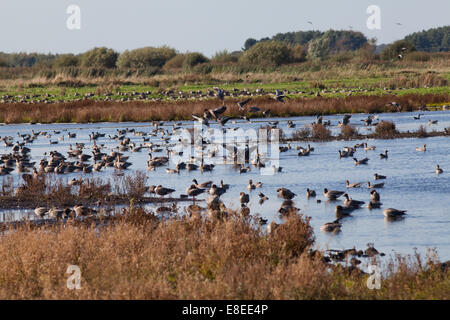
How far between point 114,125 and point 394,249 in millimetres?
38904

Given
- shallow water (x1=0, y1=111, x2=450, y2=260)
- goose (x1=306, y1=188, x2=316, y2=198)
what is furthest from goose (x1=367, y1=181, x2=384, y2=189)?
goose (x1=306, y1=188, x2=316, y2=198)

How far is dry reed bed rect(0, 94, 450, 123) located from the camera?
5075cm

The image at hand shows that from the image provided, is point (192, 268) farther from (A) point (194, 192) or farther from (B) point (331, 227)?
(A) point (194, 192)

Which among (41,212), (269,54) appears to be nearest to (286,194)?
(41,212)

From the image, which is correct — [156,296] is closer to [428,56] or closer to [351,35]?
[428,56]

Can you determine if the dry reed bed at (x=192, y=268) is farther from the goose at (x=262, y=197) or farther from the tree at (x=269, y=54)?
the tree at (x=269, y=54)

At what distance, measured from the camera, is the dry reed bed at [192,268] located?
377 inches

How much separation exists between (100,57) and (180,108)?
58752 millimetres

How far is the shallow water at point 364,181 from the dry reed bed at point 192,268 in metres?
1.18

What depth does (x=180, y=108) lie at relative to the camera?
52125 millimetres

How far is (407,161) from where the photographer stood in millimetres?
28531

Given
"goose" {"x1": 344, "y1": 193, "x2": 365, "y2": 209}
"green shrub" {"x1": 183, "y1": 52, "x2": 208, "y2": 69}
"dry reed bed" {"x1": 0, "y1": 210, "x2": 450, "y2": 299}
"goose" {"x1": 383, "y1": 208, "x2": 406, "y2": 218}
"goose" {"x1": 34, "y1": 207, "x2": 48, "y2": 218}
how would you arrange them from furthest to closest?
"green shrub" {"x1": 183, "y1": 52, "x2": 208, "y2": 69} → "goose" {"x1": 344, "y1": 193, "x2": 365, "y2": 209} → "goose" {"x1": 34, "y1": 207, "x2": 48, "y2": 218} → "goose" {"x1": 383, "y1": 208, "x2": 406, "y2": 218} → "dry reed bed" {"x1": 0, "y1": 210, "x2": 450, "y2": 299}

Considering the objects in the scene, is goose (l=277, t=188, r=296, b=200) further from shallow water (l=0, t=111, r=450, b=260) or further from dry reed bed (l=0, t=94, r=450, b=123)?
dry reed bed (l=0, t=94, r=450, b=123)

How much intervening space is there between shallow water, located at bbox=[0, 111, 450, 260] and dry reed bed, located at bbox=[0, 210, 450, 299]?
1.18m
